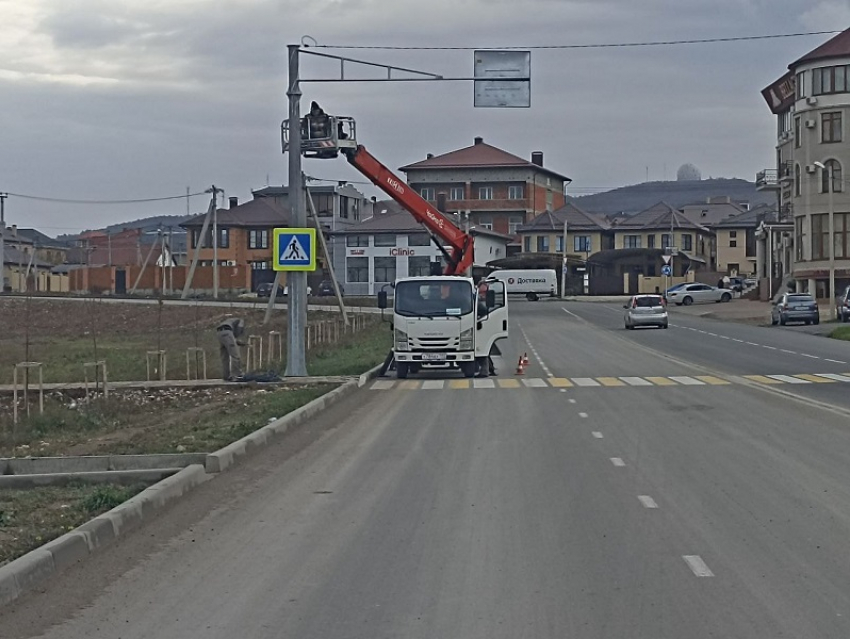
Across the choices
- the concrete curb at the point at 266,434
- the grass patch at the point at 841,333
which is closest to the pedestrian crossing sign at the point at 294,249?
the concrete curb at the point at 266,434

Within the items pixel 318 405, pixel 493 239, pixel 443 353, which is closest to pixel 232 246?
pixel 493 239

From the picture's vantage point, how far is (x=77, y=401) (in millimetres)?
26312

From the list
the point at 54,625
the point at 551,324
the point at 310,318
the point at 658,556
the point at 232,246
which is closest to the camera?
the point at 54,625

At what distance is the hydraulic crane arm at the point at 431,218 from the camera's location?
35281 millimetres

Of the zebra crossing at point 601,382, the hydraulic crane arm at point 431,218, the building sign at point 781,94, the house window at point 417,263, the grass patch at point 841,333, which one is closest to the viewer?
the zebra crossing at point 601,382

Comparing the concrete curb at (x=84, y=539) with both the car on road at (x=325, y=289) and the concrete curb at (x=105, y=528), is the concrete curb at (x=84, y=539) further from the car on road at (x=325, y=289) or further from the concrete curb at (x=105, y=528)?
the car on road at (x=325, y=289)

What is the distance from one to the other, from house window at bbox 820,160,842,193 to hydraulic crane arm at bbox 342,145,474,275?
144 feet

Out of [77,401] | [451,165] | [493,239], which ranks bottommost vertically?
[77,401]

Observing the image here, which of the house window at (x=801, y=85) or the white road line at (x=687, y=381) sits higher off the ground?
the house window at (x=801, y=85)

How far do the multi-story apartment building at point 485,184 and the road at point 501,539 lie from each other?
11200 centimetres

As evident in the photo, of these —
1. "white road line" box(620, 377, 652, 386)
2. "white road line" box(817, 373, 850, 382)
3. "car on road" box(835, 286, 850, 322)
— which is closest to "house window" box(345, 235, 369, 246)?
"car on road" box(835, 286, 850, 322)

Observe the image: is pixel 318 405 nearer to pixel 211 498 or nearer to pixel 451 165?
pixel 211 498

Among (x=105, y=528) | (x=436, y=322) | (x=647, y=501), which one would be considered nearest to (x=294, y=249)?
(x=436, y=322)

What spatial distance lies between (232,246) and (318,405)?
316 ft
